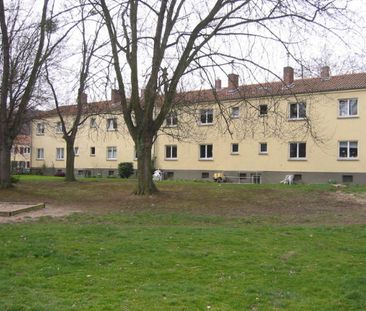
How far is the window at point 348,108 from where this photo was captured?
35531mm

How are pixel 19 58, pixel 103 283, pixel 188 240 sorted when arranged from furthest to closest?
pixel 19 58 → pixel 188 240 → pixel 103 283

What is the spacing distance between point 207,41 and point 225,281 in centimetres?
1303

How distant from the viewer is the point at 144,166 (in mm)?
20438

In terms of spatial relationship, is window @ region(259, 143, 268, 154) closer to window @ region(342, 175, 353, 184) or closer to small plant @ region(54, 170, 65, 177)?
window @ region(342, 175, 353, 184)

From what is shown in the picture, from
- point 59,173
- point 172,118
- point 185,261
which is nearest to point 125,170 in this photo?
point 59,173

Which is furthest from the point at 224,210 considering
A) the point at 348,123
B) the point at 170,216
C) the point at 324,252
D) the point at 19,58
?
the point at 348,123

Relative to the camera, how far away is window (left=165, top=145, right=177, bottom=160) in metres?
46.3

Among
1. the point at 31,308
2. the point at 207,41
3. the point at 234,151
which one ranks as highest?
the point at 207,41

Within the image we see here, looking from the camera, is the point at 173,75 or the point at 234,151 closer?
the point at 173,75

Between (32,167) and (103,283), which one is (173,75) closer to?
(103,283)

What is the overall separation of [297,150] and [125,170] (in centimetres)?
1637

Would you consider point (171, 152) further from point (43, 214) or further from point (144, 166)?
point (43, 214)

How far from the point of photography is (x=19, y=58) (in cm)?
2469

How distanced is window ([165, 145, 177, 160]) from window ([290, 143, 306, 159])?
12.0 m
